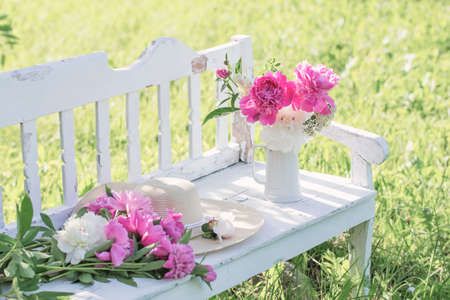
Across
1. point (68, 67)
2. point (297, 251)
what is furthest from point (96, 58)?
point (297, 251)

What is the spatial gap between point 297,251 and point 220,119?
69cm

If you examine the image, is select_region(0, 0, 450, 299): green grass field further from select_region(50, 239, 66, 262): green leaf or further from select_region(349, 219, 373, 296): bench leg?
select_region(50, 239, 66, 262): green leaf

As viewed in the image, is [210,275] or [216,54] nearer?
[210,275]

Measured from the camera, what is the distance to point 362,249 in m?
3.16

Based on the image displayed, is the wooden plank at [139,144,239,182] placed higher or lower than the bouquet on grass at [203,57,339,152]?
lower

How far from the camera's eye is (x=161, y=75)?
3.03 metres

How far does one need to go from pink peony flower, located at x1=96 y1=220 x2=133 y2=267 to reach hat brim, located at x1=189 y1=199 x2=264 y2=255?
0.81ft

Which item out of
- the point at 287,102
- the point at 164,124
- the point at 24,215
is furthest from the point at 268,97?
the point at 24,215

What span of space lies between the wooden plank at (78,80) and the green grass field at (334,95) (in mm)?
809

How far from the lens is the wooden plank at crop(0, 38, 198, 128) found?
259 cm

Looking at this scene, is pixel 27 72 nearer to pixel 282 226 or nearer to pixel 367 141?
pixel 282 226

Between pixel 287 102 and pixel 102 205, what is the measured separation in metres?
0.64

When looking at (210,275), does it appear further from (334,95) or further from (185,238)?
(334,95)

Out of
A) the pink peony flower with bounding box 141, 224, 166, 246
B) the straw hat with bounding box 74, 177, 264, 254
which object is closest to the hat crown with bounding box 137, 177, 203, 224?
the straw hat with bounding box 74, 177, 264, 254
